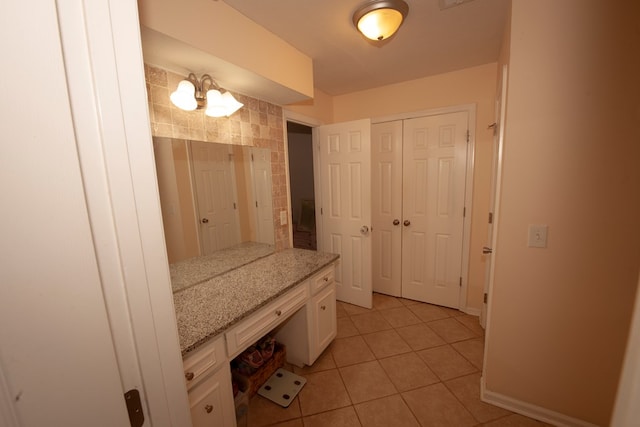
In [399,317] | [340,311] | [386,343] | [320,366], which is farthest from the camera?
[340,311]

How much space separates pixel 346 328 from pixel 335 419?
2.94 ft

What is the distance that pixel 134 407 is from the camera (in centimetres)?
49

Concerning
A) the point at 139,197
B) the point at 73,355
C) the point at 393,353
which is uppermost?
the point at 139,197

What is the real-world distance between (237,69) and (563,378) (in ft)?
8.20

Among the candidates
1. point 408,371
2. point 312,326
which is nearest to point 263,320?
point 312,326

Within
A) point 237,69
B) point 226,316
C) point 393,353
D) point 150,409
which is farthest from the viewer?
point 393,353

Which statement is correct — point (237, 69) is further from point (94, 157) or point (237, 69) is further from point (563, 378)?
point (563, 378)

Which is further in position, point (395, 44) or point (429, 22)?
point (395, 44)

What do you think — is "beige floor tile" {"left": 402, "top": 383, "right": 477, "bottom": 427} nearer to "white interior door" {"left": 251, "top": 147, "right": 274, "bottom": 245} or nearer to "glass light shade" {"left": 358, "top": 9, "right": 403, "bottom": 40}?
"white interior door" {"left": 251, "top": 147, "right": 274, "bottom": 245}

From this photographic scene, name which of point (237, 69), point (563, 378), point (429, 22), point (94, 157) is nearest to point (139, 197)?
point (94, 157)

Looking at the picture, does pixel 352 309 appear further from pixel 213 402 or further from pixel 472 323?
pixel 213 402

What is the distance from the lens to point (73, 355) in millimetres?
395

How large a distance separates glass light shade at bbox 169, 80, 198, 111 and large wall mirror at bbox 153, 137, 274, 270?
0.21m

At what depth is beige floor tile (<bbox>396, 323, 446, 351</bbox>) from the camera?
2.11 metres
